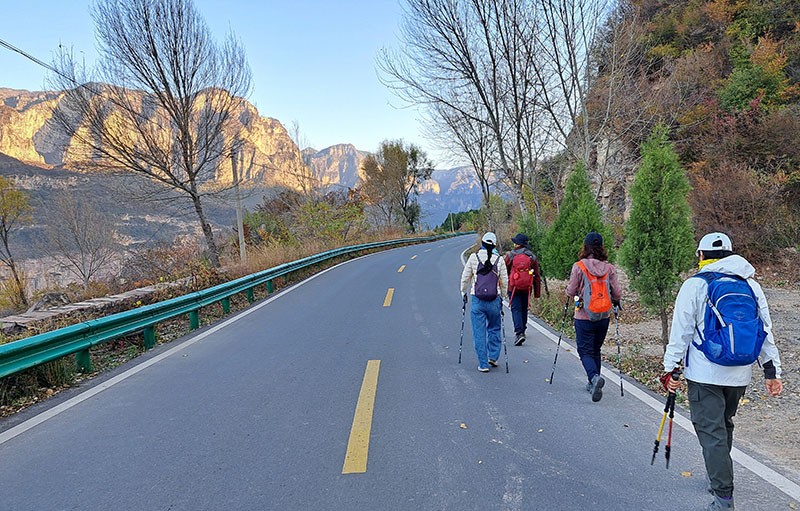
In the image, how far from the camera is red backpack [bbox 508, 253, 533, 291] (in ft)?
25.0

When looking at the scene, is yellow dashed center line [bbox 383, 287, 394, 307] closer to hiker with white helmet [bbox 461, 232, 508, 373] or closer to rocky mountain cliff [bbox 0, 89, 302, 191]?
hiker with white helmet [bbox 461, 232, 508, 373]

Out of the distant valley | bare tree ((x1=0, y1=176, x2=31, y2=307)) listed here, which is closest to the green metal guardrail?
the distant valley

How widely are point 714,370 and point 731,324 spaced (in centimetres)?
34

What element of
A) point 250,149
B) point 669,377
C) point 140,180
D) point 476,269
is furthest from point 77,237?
point 669,377

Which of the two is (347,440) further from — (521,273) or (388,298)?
(388,298)

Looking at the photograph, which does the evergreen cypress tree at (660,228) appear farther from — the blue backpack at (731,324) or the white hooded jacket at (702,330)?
the blue backpack at (731,324)

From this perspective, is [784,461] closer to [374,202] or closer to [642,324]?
[642,324]

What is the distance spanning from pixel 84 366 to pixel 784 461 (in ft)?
25.4

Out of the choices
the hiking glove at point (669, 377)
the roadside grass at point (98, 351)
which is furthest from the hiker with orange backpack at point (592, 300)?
the roadside grass at point (98, 351)

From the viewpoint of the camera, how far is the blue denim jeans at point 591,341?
16.9 ft

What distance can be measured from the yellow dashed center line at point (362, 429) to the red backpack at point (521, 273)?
3.11 meters

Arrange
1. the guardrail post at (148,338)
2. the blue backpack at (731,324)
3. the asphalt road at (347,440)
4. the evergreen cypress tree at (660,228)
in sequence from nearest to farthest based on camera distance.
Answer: the blue backpack at (731,324) < the asphalt road at (347,440) < the evergreen cypress tree at (660,228) < the guardrail post at (148,338)

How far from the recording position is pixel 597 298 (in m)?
5.05

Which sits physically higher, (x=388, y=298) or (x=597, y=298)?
(x=597, y=298)
